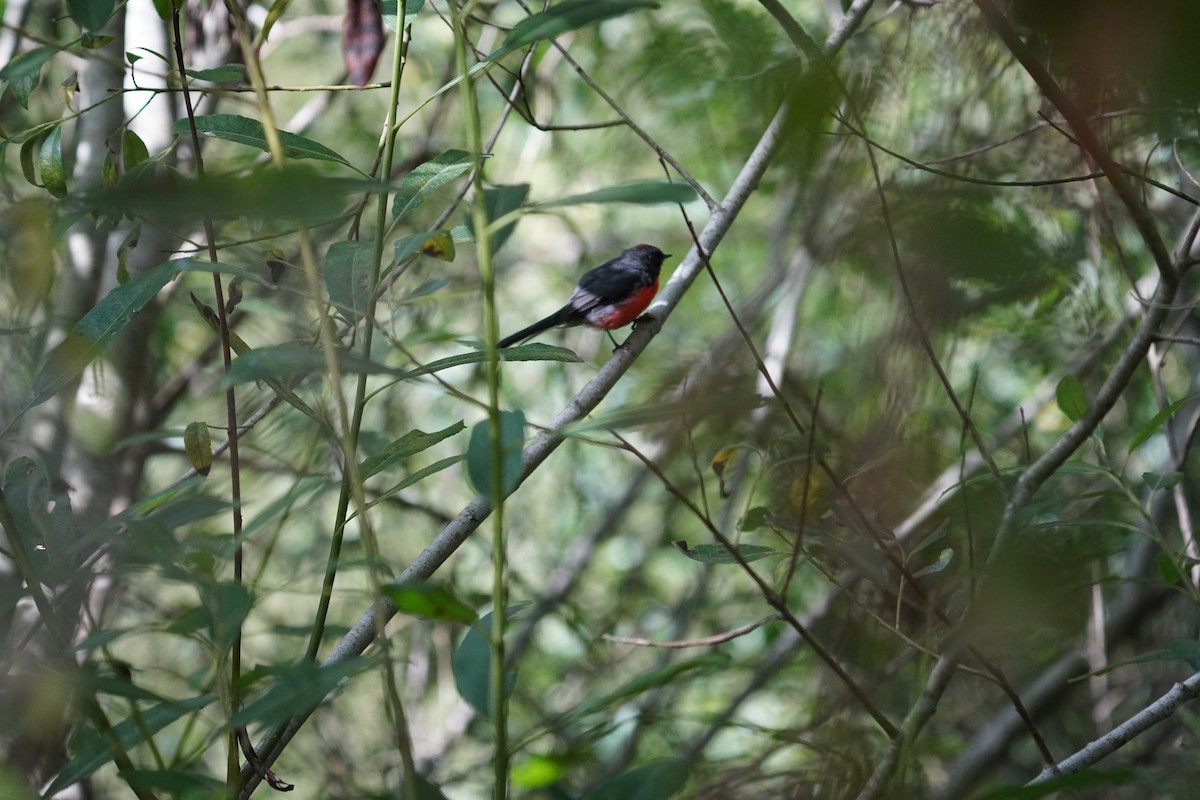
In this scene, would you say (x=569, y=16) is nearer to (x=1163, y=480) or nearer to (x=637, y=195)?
(x=637, y=195)

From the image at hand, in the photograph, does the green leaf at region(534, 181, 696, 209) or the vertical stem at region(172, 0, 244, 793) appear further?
the vertical stem at region(172, 0, 244, 793)

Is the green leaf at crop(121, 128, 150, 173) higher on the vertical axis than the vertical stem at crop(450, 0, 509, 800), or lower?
higher

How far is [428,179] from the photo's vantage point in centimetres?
168

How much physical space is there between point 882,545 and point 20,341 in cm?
227

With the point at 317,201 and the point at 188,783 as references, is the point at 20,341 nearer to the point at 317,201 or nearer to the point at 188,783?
the point at 188,783

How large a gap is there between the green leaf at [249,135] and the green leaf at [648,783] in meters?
1.03

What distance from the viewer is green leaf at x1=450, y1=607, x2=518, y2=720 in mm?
1021

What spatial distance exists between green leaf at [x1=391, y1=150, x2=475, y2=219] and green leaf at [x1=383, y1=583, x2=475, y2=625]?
2.46 feet

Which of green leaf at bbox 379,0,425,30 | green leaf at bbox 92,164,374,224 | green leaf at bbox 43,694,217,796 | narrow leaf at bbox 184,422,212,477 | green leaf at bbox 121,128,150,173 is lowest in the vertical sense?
green leaf at bbox 43,694,217,796

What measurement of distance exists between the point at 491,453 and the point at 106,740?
572 mm

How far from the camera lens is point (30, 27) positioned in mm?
4203

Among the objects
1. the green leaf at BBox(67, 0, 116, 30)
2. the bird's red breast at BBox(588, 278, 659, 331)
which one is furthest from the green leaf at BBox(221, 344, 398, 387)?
the bird's red breast at BBox(588, 278, 659, 331)

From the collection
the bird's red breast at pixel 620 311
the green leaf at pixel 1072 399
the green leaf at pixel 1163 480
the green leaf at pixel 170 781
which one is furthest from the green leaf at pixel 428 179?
the bird's red breast at pixel 620 311

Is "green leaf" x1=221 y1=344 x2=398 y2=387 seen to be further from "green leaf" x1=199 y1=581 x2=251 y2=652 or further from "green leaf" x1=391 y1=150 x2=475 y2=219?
"green leaf" x1=391 y1=150 x2=475 y2=219
